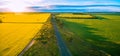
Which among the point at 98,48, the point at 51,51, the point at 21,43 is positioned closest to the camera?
the point at 51,51

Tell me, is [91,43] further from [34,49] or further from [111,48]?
[34,49]

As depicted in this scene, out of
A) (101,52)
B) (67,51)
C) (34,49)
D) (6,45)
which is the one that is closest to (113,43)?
(101,52)

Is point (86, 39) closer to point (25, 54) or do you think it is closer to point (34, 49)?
point (34, 49)

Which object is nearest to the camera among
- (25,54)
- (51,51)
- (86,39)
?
(25,54)

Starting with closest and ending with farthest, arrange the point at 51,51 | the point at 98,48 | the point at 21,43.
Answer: the point at 51,51, the point at 98,48, the point at 21,43

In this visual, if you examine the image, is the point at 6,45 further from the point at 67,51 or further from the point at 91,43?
the point at 91,43

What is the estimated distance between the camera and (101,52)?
42156mm

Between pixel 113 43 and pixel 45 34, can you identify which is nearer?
pixel 113 43

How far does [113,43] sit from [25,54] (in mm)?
20842

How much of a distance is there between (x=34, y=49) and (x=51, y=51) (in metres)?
3.69

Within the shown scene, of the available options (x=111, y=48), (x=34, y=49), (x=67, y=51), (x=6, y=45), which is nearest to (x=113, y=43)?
(x=111, y=48)

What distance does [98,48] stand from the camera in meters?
45.2

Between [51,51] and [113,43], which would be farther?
[113,43]

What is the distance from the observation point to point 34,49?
4378 cm
